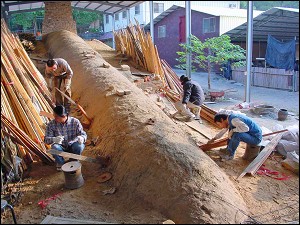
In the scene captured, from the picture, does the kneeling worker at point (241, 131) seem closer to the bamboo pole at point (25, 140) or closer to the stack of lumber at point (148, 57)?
the bamboo pole at point (25, 140)

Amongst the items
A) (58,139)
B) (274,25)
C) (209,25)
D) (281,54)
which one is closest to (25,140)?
(58,139)

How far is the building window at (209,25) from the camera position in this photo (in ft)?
59.2

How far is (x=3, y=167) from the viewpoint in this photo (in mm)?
3449

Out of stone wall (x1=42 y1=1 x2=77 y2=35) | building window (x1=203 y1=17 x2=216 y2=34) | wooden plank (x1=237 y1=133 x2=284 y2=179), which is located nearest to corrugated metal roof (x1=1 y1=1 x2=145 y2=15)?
stone wall (x1=42 y1=1 x2=77 y2=35)

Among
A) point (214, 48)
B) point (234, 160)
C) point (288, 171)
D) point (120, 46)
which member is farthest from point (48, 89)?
point (214, 48)

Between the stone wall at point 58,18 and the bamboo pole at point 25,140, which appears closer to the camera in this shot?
the bamboo pole at point 25,140

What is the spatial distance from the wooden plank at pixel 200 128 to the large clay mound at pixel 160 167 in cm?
123

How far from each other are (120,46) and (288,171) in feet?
30.8

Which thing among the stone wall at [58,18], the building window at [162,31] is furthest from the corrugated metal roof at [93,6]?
the building window at [162,31]

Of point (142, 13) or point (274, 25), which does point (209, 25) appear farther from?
point (142, 13)

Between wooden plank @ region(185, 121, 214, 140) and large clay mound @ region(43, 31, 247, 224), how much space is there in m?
1.23

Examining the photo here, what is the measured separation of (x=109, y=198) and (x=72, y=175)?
0.56m

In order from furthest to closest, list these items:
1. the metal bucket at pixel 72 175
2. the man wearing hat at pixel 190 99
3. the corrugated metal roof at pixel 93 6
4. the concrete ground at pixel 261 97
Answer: the corrugated metal roof at pixel 93 6, the concrete ground at pixel 261 97, the man wearing hat at pixel 190 99, the metal bucket at pixel 72 175

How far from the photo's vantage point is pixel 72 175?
3627 mm
